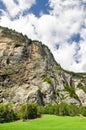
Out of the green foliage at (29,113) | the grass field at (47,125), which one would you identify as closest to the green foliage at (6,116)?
the green foliage at (29,113)

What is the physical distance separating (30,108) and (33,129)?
270ft

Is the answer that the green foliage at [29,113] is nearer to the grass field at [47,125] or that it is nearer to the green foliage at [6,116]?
the green foliage at [6,116]

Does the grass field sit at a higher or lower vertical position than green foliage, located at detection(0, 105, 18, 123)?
lower

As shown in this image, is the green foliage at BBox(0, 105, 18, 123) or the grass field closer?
the grass field

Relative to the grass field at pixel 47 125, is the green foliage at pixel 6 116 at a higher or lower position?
higher

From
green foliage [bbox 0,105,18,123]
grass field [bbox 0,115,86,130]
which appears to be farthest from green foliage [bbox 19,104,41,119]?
grass field [bbox 0,115,86,130]

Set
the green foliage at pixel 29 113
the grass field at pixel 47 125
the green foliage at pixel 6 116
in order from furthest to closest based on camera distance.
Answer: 1. the green foliage at pixel 29 113
2. the green foliage at pixel 6 116
3. the grass field at pixel 47 125

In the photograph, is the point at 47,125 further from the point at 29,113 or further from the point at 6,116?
the point at 29,113

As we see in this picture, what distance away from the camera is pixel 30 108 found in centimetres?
18075

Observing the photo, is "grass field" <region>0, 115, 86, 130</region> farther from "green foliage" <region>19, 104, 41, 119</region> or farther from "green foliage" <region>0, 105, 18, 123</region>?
"green foliage" <region>19, 104, 41, 119</region>

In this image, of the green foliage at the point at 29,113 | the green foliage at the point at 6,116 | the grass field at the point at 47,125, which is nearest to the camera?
the grass field at the point at 47,125

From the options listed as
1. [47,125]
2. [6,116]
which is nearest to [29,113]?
[6,116]

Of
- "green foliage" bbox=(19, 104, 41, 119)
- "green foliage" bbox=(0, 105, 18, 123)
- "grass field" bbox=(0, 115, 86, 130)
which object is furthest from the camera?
"green foliage" bbox=(19, 104, 41, 119)

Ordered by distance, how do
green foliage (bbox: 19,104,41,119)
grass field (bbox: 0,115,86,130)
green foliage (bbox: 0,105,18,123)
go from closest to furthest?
grass field (bbox: 0,115,86,130) < green foliage (bbox: 0,105,18,123) < green foliage (bbox: 19,104,41,119)
